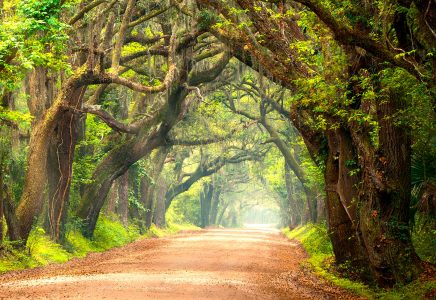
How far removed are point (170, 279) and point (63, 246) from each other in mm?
8294

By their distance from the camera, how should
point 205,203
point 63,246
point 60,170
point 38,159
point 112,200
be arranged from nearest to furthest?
point 38,159 < point 63,246 < point 60,170 < point 112,200 < point 205,203

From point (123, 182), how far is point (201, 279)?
Result: 18.3m

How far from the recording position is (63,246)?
2100 centimetres

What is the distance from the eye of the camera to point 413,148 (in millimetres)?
13883

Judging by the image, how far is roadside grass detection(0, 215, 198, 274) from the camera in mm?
16422

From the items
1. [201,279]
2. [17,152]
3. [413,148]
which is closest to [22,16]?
Result: [17,152]

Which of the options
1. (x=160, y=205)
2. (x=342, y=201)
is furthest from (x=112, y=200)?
(x=342, y=201)

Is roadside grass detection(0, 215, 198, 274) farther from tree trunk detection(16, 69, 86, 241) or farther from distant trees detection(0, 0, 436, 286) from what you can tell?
tree trunk detection(16, 69, 86, 241)

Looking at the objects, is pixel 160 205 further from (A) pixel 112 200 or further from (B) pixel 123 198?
(A) pixel 112 200

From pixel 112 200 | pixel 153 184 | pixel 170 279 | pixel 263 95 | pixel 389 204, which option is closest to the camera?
pixel 389 204

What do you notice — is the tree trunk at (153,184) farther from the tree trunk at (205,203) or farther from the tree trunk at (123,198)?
the tree trunk at (205,203)

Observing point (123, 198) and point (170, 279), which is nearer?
point (170, 279)

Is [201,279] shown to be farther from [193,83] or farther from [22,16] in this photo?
[193,83]

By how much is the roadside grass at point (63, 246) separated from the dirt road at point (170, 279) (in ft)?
1.77
